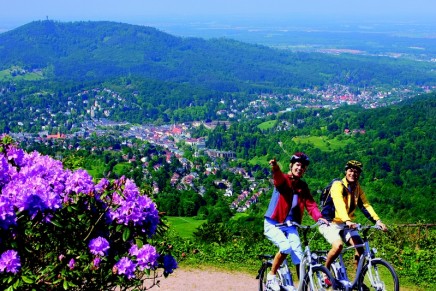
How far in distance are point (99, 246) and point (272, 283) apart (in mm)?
2623

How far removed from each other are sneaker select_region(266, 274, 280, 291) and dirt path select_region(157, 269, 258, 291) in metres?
1.97

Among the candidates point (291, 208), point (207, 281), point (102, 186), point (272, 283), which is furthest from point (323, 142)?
point (102, 186)

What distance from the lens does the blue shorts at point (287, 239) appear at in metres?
5.97

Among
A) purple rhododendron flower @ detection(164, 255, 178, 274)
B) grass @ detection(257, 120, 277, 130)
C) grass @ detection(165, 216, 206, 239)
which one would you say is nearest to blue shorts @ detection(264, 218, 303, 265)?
purple rhododendron flower @ detection(164, 255, 178, 274)

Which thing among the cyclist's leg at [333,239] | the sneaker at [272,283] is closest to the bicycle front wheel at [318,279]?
the cyclist's leg at [333,239]

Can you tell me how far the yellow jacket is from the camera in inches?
243

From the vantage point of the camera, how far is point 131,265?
4.20 meters

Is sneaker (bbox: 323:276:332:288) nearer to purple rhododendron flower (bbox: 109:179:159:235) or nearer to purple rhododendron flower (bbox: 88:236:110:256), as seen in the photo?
purple rhododendron flower (bbox: 109:179:159:235)

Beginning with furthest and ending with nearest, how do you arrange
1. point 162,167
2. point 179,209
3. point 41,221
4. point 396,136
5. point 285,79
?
point 285,79, point 396,136, point 162,167, point 179,209, point 41,221

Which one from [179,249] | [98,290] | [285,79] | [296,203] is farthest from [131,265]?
[285,79]

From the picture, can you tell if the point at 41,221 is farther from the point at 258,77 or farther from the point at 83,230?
the point at 258,77

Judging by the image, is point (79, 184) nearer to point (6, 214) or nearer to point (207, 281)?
point (6, 214)

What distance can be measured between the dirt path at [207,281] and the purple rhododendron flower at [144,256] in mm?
3950

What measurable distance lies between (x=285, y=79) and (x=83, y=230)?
7336 inches
